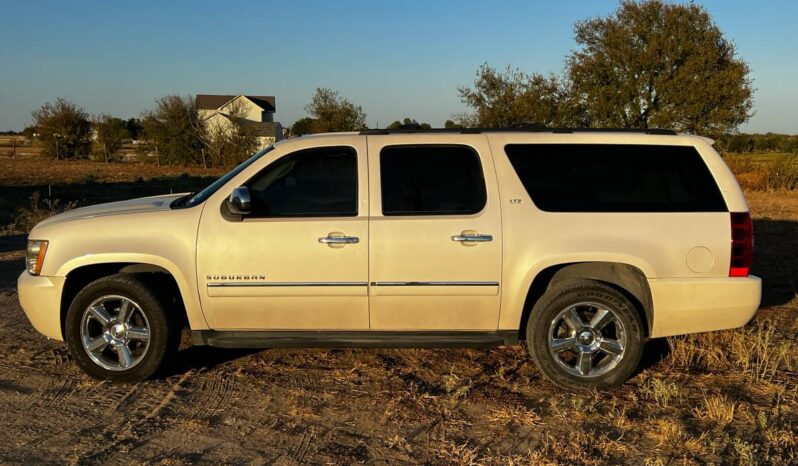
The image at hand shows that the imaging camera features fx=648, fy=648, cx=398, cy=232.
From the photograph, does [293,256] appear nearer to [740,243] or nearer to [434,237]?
[434,237]

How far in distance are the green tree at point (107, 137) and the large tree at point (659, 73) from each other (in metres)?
32.2

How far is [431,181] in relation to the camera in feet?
15.4

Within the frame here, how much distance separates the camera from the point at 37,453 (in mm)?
3709

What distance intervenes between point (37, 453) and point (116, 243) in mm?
1495

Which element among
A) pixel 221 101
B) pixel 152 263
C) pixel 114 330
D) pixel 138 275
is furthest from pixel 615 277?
pixel 221 101

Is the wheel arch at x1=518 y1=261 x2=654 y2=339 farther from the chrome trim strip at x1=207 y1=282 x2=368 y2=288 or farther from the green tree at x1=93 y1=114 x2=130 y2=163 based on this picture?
the green tree at x1=93 y1=114 x2=130 y2=163

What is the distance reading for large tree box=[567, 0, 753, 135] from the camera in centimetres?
2395

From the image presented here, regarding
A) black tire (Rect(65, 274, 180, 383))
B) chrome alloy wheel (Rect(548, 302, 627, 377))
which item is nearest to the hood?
black tire (Rect(65, 274, 180, 383))

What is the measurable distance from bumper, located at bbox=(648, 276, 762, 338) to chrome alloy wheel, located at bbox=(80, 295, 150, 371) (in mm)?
3707

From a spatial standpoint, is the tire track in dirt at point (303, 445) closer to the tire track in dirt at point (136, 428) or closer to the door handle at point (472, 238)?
the tire track in dirt at point (136, 428)

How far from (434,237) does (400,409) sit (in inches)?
46.8

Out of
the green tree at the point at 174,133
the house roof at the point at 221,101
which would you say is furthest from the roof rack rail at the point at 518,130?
the house roof at the point at 221,101

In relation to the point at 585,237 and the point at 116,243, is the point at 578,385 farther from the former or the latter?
the point at 116,243

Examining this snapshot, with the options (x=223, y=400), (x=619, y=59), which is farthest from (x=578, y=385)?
(x=619, y=59)
